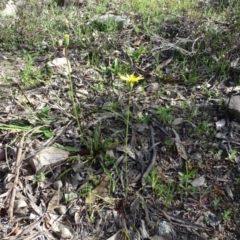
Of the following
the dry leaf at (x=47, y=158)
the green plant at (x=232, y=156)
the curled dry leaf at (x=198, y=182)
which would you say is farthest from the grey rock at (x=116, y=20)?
the curled dry leaf at (x=198, y=182)

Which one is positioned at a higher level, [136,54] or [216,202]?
[136,54]

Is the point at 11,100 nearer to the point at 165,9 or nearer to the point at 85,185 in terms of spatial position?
the point at 85,185

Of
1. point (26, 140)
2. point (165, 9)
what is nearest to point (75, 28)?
point (165, 9)

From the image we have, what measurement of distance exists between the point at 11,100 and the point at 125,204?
3.83ft

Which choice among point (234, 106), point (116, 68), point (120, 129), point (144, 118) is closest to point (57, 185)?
point (120, 129)

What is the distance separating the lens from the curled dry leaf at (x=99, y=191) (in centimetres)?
193

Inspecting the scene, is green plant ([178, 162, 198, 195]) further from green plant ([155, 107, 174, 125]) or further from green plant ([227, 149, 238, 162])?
green plant ([155, 107, 174, 125])

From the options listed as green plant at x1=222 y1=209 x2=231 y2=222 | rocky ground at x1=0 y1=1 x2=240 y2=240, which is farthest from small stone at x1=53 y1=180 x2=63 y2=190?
green plant at x1=222 y1=209 x2=231 y2=222

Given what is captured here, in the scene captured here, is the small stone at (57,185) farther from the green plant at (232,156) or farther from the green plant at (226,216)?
the green plant at (232,156)

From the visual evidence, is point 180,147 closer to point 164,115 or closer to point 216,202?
point 164,115

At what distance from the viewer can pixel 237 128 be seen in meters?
2.34

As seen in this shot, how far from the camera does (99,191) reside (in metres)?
1.96

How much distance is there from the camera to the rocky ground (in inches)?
73.8

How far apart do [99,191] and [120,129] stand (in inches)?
19.1
